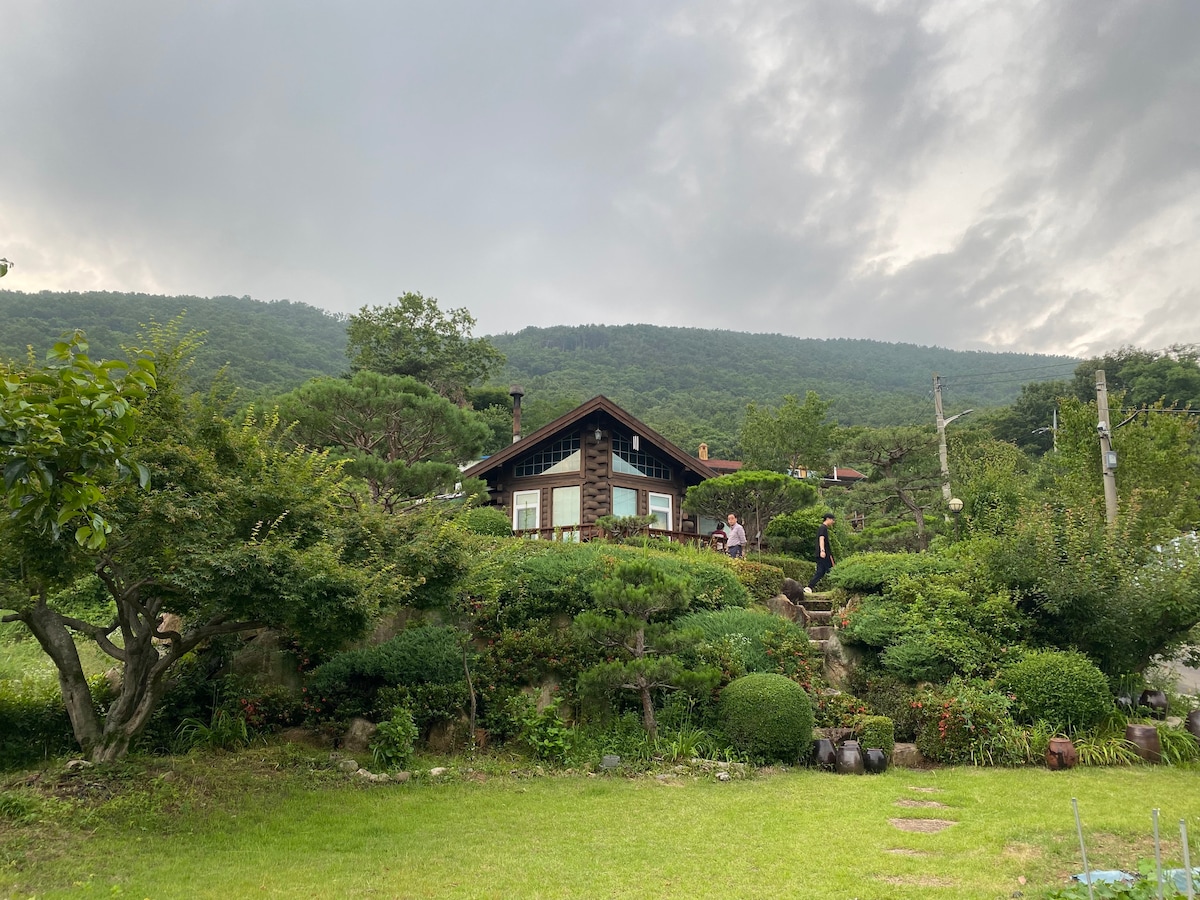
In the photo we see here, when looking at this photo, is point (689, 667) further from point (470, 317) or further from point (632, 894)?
point (470, 317)

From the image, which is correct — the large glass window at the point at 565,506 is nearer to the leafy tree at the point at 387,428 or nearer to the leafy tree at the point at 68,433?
the leafy tree at the point at 387,428

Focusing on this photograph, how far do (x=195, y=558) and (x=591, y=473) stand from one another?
662 inches

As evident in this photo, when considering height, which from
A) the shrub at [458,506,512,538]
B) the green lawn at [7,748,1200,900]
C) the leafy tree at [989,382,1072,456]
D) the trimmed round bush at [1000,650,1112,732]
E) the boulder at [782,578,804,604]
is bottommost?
the green lawn at [7,748,1200,900]

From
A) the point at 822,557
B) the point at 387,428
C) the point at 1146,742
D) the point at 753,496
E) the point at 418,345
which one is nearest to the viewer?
the point at 1146,742

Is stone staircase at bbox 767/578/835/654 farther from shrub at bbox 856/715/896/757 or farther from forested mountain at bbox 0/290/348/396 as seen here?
forested mountain at bbox 0/290/348/396

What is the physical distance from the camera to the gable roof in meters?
22.8

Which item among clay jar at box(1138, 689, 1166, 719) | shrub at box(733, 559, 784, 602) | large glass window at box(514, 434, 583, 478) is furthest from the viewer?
large glass window at box(514, 434, 583, 478)

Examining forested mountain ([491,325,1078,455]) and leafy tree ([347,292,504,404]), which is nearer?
leafy tree ([347,292,504,404])

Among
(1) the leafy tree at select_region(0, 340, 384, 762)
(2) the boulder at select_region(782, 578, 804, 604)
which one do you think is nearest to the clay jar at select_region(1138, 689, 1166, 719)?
(2) the boulder at select_region(782, 578, 804, 604)

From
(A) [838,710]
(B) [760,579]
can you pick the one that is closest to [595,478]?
(B) [760,579]

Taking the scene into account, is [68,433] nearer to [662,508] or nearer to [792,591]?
[792,591]

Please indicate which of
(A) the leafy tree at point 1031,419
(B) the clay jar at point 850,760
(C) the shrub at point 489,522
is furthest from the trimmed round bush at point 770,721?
(A) the leafy tree at point 1031,419

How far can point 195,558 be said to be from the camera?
694cm

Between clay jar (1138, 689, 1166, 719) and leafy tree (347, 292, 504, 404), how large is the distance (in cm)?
3254
